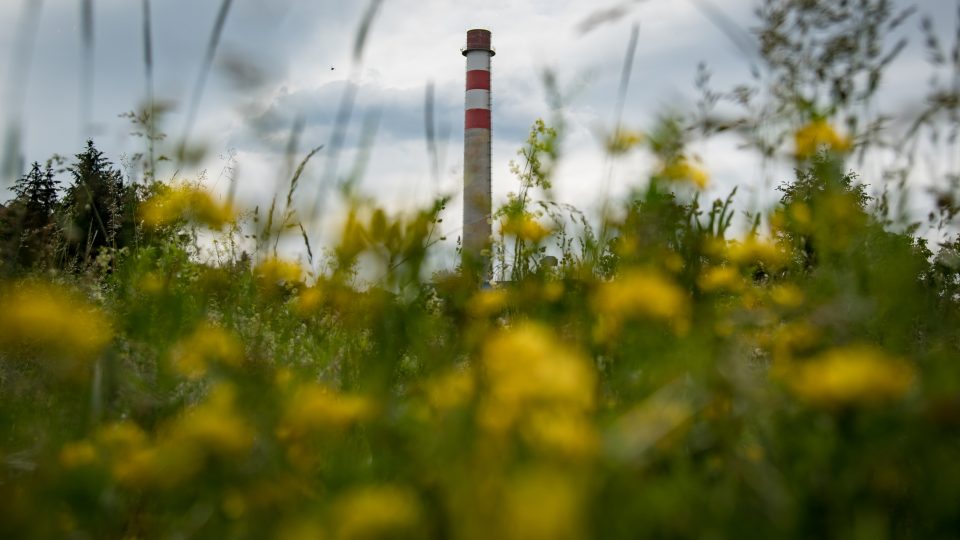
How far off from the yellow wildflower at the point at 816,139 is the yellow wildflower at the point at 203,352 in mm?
1155

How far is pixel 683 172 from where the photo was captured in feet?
5.00

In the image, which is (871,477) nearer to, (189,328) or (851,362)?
(851,362)

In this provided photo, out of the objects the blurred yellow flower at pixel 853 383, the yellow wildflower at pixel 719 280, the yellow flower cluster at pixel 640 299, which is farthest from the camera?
the yellow wildflower at pixel 719 280

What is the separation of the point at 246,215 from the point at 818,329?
209cm

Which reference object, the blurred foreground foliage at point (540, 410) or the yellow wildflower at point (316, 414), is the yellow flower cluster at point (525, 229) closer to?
the blurred foreground foliage at point (540, 410)

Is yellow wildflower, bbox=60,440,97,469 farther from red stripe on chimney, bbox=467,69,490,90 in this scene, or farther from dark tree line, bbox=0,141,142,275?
red stripe on chimney, bbox=467,69,490,90

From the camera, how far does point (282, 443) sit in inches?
39.4

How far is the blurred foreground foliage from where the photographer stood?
26.8 inches

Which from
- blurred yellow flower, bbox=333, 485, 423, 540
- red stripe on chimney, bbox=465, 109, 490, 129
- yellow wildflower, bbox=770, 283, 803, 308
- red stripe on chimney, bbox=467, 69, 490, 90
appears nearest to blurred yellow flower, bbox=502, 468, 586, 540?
blurred yellow flower, bbox=333, 485, 423, 540

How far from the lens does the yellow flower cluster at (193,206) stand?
183cm

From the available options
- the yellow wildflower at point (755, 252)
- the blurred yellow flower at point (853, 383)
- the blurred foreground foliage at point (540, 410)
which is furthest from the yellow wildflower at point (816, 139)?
the blurred yellow flower at point (853, 383)

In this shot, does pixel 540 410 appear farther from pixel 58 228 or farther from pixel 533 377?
pixel 58 228

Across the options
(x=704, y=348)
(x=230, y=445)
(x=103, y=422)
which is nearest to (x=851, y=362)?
(x=704, y=348)

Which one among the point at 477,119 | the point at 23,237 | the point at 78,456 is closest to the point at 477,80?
the point at 477,119
